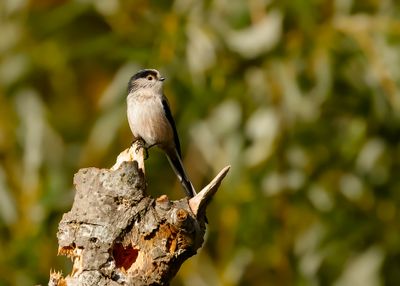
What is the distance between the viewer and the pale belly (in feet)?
15.8

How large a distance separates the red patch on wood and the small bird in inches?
47.7

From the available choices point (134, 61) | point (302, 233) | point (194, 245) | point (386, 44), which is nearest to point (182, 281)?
point (302, 233)

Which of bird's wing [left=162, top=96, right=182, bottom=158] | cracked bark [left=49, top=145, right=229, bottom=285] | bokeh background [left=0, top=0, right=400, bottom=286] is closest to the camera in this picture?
cracked bark [left=49, top=145, right=229, bottom=285]

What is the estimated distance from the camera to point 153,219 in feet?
Result: 11.3

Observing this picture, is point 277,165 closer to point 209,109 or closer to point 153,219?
point 209,109

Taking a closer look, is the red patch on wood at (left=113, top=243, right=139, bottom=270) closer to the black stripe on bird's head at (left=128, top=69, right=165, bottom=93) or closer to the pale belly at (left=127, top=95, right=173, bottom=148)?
the pale belly at (left=127, top=95, right=173, bottom=148)

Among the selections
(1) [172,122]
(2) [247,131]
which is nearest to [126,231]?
(1) [172,122]

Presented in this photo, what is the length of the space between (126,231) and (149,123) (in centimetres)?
143

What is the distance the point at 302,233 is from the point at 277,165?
0.39 metres

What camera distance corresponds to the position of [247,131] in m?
6.89

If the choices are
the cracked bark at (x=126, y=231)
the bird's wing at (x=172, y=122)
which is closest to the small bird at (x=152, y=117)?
the bird's wing at (x=172, y=122)

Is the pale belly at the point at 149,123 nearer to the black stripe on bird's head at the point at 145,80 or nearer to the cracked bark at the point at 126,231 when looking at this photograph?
the black stripe on bird's head at the point at 145,80

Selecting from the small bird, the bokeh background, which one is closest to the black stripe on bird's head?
the small bird

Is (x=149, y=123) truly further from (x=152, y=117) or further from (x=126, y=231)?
(x=126, y=231)
